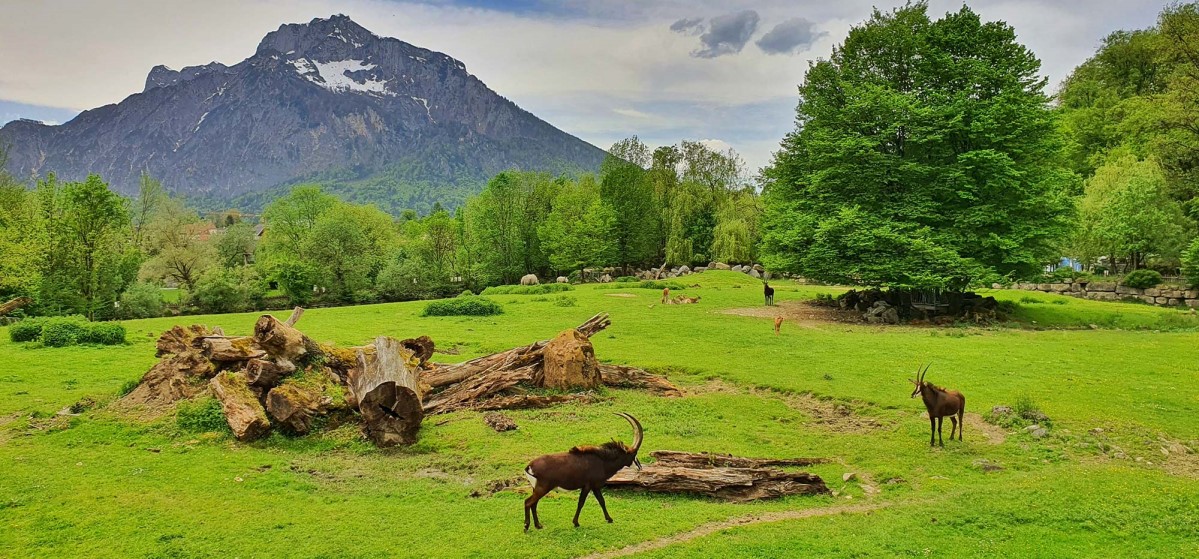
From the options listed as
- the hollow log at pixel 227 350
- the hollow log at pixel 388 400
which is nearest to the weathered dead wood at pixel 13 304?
the hollow log at pixel 227 350

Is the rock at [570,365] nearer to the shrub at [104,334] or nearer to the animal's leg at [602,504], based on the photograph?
the animal's leg at [602,504]

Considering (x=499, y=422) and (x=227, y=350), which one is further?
(x=227, y=350)

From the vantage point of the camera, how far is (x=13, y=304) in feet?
94.1

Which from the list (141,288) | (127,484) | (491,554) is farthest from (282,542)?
(141,288)

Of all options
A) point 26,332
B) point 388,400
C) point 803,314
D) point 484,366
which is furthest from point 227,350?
point 803,314

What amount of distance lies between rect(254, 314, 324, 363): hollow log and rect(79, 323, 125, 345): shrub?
13365 mm

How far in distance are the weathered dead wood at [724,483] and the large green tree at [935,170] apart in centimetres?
2124

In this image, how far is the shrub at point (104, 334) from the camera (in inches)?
853

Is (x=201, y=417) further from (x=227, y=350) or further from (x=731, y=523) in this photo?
(x=731, y=523)

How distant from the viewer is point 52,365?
1759cm

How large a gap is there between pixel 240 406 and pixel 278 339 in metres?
1.67

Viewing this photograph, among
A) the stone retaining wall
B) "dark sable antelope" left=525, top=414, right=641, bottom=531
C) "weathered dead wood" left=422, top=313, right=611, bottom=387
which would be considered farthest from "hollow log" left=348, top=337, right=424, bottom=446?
the stone retaining wall

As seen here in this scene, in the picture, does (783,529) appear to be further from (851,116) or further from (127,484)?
(851,116)

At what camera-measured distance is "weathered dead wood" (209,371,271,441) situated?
11.4 m
